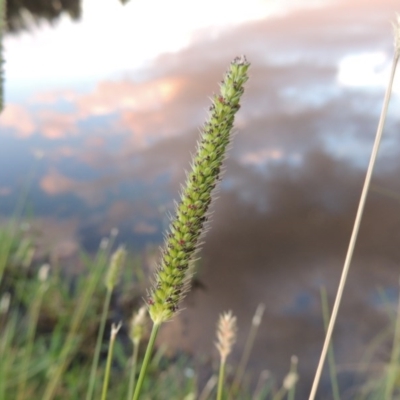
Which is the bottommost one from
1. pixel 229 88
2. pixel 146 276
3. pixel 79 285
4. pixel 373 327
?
pixel 373 327

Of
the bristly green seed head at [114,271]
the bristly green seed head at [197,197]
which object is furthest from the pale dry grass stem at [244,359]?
the bristly green seed head at [197,197]

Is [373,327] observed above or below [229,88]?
below

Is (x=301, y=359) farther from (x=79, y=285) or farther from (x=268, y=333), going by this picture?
(x=79, y=285)

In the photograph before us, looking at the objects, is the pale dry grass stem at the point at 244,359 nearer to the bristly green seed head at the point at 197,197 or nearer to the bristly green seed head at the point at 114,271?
the bristly green seed head at the point at 114,271

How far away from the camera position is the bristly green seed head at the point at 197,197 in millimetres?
531

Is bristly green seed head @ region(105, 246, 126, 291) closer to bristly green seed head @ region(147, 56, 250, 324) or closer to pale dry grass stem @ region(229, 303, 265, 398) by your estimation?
bristly green seed head @ region(147, 56, 250, 324)

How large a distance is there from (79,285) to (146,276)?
62 centimetres

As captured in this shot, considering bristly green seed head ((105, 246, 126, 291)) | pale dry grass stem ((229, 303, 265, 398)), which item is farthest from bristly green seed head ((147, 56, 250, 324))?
pale dry grass stem ((229, 303, 265, 398))

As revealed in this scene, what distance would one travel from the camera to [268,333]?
3855 millimetres

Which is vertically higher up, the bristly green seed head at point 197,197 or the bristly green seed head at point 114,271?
the bristly green seed head at point 197,197

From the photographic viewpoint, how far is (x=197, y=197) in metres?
0.55

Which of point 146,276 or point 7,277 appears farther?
point 146,276

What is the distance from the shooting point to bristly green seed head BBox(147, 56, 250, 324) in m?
0.53

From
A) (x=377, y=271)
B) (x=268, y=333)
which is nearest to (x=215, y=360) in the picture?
(x=268, y=333)
